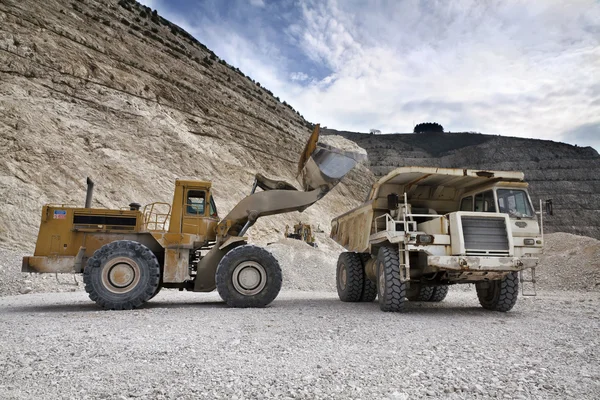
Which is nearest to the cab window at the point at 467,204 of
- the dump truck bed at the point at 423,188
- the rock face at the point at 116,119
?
the dump truck bed at the point at 423,188

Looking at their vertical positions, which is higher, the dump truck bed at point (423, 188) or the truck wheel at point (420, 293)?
the dump truck bed at point (423, 188)

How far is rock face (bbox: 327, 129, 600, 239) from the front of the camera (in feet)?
169

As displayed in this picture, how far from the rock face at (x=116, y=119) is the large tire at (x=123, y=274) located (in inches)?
365

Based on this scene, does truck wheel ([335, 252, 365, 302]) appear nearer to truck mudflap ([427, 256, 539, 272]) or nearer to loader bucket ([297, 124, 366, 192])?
loader bucket ([297, 124, 366, 192])

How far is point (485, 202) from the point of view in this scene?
8.66m

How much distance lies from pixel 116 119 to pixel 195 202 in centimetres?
1585

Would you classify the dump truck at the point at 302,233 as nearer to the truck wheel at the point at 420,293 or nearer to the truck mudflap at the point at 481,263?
the truck wheel at the point at 420,293

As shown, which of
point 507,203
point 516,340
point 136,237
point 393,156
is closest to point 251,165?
point 136,237

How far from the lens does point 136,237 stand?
912cm

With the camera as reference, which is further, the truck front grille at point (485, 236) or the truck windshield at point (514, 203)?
the truck windshield at point (514, 203)

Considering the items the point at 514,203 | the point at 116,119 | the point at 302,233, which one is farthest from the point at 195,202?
the point at 302,233

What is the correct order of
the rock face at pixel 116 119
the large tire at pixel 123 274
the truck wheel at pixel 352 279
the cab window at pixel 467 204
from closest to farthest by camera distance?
the large tire at pixel 123 274 → the cab window at pixel 467 204 → the truck wheel at pixel 352 279 → the rock face at pixel 116 119

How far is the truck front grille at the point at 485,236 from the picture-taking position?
751 centimetres

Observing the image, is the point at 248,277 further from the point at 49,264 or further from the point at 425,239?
the point at 49,264
